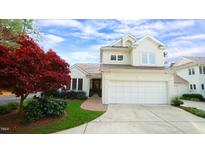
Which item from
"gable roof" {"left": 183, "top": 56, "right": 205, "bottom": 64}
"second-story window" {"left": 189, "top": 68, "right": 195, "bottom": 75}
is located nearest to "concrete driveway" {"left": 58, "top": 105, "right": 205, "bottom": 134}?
"gable roof" {"left": 183, "top": 56, "right": 205, "bottom": 64}

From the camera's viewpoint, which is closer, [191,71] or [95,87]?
[95,87]

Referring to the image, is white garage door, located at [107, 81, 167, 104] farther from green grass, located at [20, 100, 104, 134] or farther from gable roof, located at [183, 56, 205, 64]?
gable roof, located at [183, 56, 205, 64]

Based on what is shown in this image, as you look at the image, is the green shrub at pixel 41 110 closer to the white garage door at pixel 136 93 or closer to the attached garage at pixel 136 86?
the attached garage at pixel 136 86

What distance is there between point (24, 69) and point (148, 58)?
486 inches

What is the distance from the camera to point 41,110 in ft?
26.7

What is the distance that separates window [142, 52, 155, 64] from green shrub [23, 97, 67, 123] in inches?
416

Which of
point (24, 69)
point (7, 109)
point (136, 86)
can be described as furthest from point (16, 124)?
point (136, 86)

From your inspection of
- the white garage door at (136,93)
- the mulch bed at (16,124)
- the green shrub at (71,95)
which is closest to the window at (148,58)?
the white garage door at (136,93)

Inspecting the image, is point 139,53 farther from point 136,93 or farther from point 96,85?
point 96,85

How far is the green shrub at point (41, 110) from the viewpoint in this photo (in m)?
7.79

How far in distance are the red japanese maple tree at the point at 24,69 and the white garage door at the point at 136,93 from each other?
6.16 meters

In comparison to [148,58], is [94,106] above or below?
below
